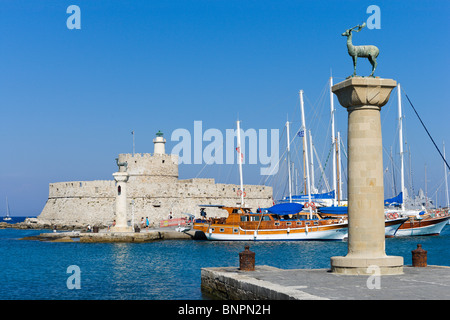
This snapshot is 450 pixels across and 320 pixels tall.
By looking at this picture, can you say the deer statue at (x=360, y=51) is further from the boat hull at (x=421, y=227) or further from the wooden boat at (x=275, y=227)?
the boat hull at (x=421, y=227)

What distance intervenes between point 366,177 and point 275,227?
21.6 metres

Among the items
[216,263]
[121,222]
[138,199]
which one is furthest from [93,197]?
[216,263]

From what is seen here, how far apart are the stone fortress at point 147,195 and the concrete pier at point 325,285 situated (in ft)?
116

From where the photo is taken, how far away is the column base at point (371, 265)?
10.7m

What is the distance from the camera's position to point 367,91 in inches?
430

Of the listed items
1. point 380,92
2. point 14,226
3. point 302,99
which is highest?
point 302,99

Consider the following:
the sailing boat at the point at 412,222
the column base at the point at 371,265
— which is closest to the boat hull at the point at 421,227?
the sailing boat at the point at 412,222

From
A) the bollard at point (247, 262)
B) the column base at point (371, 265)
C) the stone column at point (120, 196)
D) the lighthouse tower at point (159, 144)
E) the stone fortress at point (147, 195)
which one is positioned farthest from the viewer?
the lighthouse tower at point (159, 144)

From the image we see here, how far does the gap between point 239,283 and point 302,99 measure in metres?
25.7

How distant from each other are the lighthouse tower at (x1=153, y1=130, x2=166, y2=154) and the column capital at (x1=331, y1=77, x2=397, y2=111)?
3985cm

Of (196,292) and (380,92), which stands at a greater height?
(380,92)

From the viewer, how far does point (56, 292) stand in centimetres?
1420

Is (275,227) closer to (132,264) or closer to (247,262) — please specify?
(132,264)
